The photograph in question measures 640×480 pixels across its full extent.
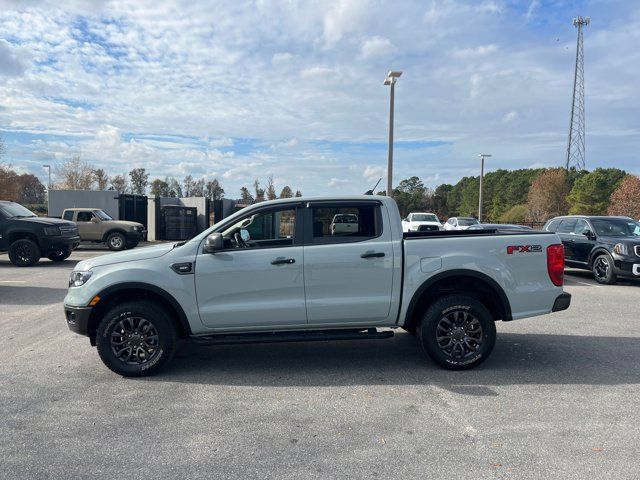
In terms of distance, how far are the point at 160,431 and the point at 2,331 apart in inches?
178

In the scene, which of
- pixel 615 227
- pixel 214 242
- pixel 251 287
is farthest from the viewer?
pixel 615 227

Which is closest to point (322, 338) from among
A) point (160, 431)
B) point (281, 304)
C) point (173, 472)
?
point (281, 304)

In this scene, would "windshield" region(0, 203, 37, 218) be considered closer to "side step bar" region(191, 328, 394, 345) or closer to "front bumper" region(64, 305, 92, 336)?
"front bumper" region(64, 305, 92, 336)

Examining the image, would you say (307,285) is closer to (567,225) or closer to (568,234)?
(568,234)

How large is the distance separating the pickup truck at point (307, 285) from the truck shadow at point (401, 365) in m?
0.33

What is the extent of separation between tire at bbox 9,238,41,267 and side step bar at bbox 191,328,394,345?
1133 cm

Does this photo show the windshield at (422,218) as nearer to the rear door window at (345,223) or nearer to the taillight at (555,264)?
the taillight at (555,264)

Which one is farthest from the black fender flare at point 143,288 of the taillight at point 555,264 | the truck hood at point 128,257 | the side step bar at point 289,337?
the taillight at point 555,264

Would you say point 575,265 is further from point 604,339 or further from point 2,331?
point 2,331

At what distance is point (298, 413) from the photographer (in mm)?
A: 4281

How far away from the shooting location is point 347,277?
17.0 feet

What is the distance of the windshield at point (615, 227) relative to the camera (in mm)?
12555

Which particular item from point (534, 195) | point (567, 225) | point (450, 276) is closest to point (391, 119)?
point (567, 225)

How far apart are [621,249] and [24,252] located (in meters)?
15.7
